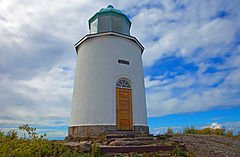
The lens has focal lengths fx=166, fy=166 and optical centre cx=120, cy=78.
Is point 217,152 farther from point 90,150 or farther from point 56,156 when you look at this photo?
point 56,156

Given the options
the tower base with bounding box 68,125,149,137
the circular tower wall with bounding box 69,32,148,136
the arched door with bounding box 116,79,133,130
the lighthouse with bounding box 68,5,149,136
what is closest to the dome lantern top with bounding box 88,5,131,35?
the lighthouse with bounding box 68,5,149,136

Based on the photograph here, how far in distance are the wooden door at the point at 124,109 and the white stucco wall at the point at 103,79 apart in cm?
24

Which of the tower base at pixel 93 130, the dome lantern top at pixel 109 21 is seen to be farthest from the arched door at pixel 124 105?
the dome lantern top at pixel 109 21

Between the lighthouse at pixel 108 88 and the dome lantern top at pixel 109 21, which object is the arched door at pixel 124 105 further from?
the dome lantern top at pixel 109 21

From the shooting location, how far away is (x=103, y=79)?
372 inches

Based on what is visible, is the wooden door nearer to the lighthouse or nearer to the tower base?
the lighthouse

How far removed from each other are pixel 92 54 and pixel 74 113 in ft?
12.0

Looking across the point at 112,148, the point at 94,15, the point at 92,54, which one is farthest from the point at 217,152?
the point at 94,15

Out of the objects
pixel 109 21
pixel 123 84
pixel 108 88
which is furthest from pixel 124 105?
pixel 109 21

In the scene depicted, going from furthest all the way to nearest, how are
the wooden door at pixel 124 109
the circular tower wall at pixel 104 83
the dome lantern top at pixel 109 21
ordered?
the dome lantern top at pixel 109 21, the wooden door at pixel 124 109, the circular tower wall at pixel 104 83

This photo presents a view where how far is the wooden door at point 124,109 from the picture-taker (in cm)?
913

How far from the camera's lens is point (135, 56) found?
10.8 meters

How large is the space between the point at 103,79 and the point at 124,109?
2.08 meters

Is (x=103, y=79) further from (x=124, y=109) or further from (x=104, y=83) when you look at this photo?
(x=124, y=109)
